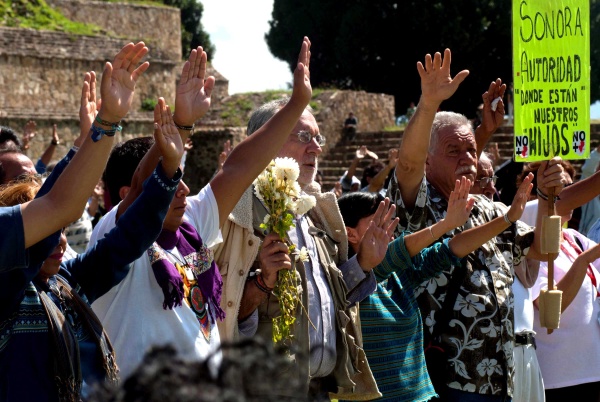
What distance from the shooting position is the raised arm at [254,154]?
3611 millimetres

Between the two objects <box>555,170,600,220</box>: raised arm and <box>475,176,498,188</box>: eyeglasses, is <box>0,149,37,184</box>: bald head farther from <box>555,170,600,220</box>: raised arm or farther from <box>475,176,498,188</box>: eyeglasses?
<box>555,170,600,220</box>: raised arm

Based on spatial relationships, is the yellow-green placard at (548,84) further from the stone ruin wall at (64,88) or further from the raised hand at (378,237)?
the stone ruin wall at (64,88)

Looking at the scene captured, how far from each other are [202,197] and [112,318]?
0.55 metres

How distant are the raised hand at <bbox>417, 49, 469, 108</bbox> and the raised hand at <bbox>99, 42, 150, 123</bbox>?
171 centimetres

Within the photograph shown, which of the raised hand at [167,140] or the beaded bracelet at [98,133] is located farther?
the raised hand at [167,140]

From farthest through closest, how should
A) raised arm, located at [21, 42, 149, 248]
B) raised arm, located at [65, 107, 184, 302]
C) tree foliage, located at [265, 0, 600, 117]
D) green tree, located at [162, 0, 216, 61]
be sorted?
green tree, located at [162, 0, 216, 61]
tree foliage, located at [265, 0, 600, 117]
raised arm, located at [65, 107, 184, 302]
raised arm, located at [21, 42, 149, 248]

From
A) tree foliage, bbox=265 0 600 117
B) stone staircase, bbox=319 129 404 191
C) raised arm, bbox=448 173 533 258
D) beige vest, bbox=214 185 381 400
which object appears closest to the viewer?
beige vest, bbox=214 185 381 400

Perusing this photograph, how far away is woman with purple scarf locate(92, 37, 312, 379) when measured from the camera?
10.8 ft

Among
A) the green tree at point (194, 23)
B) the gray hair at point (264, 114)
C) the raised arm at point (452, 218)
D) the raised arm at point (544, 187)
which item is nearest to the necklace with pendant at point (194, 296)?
the gray hair at point (264, 114)

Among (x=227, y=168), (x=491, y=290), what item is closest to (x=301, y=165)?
(x=227, y=168)

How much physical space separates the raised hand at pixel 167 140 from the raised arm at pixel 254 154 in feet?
1.47

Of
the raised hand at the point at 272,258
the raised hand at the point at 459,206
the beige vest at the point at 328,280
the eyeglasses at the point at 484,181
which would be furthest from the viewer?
the eyeglasses at the point at 484,181

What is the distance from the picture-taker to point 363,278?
4164mm

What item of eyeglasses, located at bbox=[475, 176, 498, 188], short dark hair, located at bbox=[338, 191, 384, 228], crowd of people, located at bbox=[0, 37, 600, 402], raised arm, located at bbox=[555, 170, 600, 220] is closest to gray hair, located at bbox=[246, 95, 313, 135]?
crowd of people, located at bbox=[0, 37, 600, 402]
